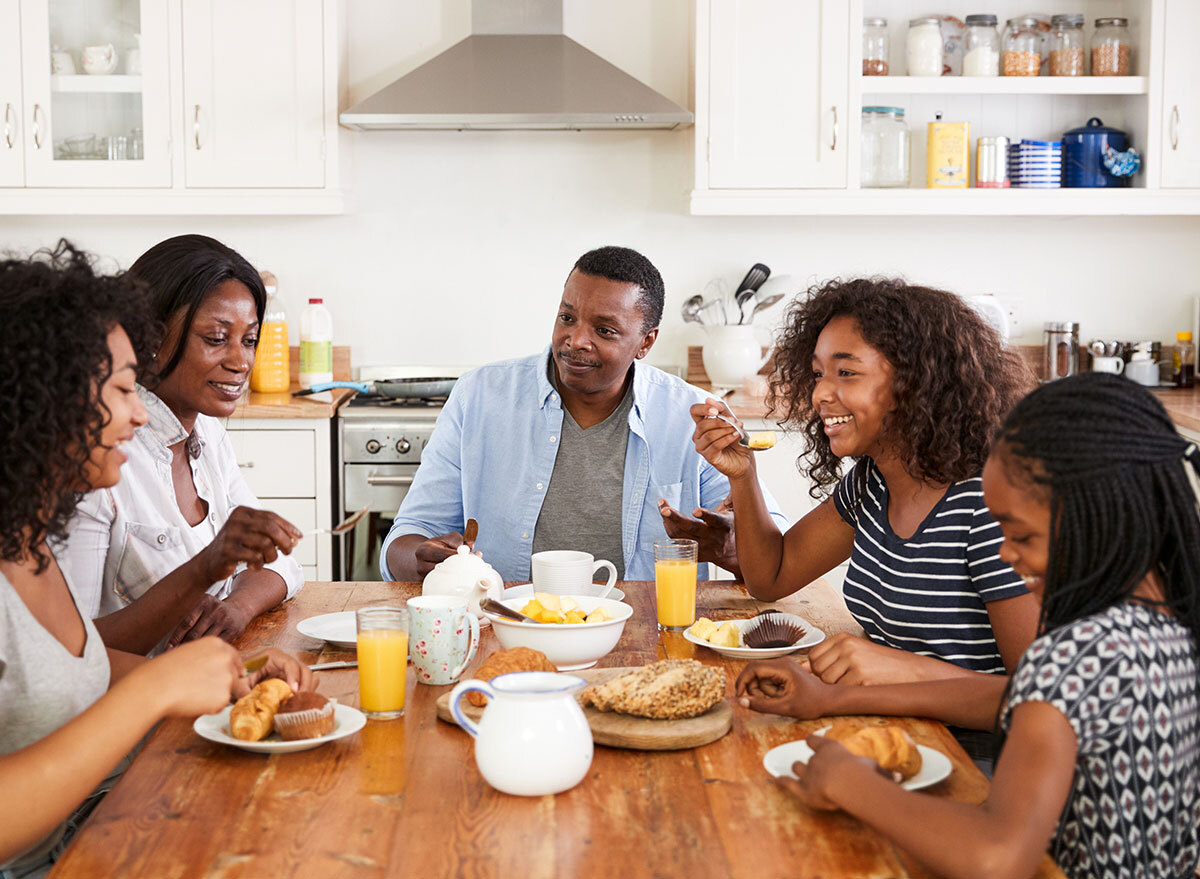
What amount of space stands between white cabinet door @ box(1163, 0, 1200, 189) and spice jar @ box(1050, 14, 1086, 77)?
0.24 metres

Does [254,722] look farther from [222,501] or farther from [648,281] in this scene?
[648,281]

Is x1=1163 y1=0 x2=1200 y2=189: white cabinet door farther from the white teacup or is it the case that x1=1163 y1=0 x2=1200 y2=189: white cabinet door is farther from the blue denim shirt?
the white teacup

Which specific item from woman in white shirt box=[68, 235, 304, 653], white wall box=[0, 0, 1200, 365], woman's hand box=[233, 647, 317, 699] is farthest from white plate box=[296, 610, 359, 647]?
white wall box=[0, 0, 1200, 365]

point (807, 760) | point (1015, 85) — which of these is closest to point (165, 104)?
point (1015, 85)

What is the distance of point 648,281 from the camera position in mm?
2490

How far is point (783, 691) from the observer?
1372 mm

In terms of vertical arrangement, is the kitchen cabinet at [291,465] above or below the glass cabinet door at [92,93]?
below

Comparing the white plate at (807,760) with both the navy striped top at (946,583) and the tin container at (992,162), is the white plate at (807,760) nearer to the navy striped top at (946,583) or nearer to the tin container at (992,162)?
the navy striped top at (946,583)

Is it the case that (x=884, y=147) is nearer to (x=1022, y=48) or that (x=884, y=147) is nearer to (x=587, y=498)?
(x=1022, y=48)

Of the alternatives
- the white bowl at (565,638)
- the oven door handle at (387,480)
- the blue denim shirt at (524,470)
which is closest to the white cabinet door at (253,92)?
the oven door handle at (387,480)

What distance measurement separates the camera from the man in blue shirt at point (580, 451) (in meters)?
2.39

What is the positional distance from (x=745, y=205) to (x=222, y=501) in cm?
210

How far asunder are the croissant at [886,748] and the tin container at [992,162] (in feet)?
9.45

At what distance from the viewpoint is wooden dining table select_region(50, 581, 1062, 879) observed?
1015mm
